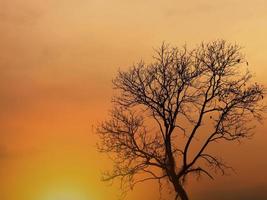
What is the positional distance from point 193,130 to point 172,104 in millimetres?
2220

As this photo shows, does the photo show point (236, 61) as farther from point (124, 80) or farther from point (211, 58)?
point (124, 80)

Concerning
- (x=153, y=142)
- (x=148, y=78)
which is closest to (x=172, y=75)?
(x=148, y=78)

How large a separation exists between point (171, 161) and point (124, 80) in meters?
6.06

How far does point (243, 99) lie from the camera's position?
48.0 m

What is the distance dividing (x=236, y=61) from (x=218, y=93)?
7.85ft

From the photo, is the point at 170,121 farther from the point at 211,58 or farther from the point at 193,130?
the point at 211,58

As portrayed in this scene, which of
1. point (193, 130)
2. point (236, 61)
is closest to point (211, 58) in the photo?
point (236, 61)

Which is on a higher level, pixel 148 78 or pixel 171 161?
pixel 148 78

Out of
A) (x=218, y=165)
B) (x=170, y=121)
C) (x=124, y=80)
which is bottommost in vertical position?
(x=218, y=165)

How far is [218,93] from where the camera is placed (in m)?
47.6

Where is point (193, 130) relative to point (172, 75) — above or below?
below

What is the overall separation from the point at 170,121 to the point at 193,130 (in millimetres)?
1666

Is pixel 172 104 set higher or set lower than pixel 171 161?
higher

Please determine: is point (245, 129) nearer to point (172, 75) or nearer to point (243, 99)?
point (243, 99)
